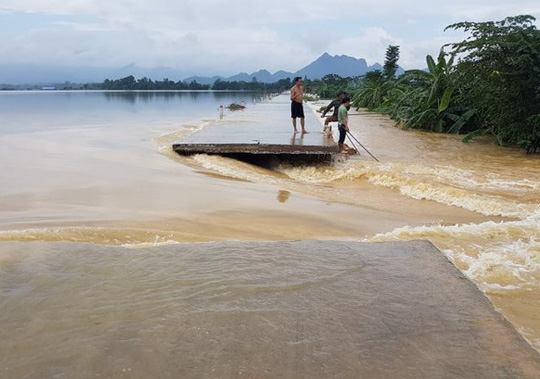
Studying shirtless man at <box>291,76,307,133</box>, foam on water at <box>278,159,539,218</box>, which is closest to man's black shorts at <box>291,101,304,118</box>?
shirtless man at <box>291,76,307,133</box>

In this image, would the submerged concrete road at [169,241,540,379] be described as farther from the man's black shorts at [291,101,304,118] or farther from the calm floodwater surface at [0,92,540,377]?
the man's black shorts at [291,101,304,118]

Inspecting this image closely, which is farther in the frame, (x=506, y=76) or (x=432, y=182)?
(x=506, y=76)

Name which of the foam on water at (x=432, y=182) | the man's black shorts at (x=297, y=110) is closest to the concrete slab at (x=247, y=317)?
the foam on water at (x=432, y=182)

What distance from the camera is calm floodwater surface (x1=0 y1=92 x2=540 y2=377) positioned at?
2.70 metres

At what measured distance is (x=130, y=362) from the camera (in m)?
2.21

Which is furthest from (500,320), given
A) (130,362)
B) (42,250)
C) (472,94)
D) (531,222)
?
(472,94)

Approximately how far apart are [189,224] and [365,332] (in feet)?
10.8

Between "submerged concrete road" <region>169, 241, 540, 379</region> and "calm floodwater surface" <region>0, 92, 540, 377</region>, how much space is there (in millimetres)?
207

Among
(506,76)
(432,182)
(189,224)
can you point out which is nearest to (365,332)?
(189,224)

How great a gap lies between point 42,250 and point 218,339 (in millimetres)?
2139

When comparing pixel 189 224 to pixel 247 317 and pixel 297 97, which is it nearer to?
pixel 247 317

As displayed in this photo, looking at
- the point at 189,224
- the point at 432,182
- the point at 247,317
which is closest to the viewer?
the point at 247,317

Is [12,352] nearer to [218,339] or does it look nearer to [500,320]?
[218,339]

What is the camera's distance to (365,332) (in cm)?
253
